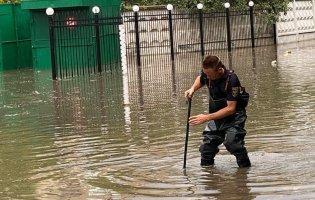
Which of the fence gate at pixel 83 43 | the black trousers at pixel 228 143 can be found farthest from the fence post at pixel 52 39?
the black trousers at pixel 228 143

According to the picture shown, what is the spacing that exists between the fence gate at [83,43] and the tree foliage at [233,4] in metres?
8.30

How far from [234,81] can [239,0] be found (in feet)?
94.6

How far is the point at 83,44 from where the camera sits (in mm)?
27844

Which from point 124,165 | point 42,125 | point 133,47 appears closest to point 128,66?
point 133,47

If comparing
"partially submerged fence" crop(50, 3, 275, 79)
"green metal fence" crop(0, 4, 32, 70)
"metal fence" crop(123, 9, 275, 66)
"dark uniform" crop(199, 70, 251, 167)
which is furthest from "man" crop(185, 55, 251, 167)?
"metal fence" crop(123, 9, 275, 66)

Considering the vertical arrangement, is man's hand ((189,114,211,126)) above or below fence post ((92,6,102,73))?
below

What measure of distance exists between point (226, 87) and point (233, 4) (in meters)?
29.4

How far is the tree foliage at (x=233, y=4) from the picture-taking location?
3700 centimetres

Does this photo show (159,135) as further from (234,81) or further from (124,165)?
(234,81)

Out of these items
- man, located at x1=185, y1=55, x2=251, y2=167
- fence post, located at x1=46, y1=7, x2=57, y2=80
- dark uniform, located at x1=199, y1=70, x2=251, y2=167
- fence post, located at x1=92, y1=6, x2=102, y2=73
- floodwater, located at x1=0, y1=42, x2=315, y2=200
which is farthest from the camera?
fence post, located at x1=92, y1=6, x2=102, y2=73

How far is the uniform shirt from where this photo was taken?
896cm

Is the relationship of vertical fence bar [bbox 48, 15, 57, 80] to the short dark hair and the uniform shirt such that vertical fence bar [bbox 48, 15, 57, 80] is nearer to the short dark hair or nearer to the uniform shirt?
the uniform shirt

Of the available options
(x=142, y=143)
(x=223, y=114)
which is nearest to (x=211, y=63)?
(x=223, y=114)

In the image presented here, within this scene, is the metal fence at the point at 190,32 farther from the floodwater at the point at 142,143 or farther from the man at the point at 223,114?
the man at the point at 223,114
